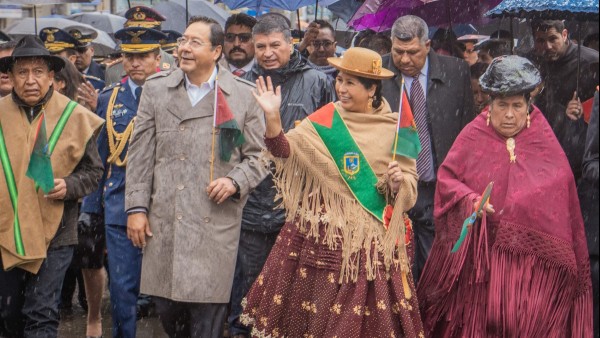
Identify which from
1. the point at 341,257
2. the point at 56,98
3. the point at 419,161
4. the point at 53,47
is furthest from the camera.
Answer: the point at 53,47

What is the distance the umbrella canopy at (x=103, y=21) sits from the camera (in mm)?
18609

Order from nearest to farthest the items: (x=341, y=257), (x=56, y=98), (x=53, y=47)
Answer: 1. (x=341, y=257)
2. (x=56, y=98)
3. (x=53, y=47)

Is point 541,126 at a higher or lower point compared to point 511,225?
higher

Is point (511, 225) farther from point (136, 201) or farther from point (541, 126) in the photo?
point (136, 201)

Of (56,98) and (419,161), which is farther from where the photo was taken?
(419,161)

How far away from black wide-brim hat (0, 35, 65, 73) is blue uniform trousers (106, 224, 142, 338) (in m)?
1.45

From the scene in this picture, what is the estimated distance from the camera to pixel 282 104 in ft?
29.5

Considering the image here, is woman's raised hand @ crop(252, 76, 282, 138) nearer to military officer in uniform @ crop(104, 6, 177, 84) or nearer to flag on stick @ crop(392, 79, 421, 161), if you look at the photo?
flag on stick @ crop(392, 79, 421, 161)

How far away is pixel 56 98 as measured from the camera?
25.9ft

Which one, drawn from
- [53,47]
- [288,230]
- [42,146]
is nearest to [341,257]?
[288,230]

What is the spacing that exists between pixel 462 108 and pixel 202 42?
224cm

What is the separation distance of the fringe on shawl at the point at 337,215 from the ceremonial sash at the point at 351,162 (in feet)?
0.13

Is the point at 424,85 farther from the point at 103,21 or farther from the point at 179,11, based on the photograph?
the point at 103,21

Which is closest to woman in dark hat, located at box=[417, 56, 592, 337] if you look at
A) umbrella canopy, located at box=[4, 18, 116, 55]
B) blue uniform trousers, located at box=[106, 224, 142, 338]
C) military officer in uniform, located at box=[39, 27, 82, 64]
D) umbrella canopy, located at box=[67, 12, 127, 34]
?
blue uniform trousers, located at box=[106, 224, 142, 338]
